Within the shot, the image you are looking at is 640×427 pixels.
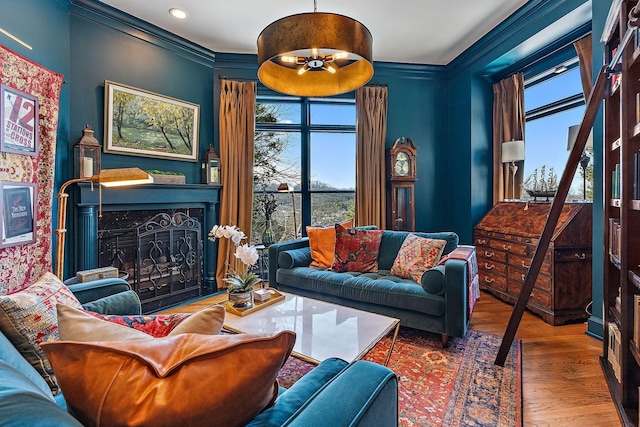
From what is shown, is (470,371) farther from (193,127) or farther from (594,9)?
(193,127)

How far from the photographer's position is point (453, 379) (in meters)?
1.99

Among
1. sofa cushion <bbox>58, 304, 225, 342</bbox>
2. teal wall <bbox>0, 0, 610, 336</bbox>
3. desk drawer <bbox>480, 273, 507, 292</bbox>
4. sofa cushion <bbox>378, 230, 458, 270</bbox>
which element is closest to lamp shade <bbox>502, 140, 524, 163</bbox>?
teal wall <bbox>0, 0, 610, 336</bbox>

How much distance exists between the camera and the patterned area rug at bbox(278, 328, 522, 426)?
1.66 metres

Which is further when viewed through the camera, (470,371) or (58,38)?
(58,38)

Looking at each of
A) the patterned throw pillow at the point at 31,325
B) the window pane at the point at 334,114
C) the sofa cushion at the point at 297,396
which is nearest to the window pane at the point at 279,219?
the window pane at the point at 334,114

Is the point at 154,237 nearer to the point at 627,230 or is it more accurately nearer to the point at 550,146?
the point at 627,230

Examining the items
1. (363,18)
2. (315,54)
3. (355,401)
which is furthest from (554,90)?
(355,401)

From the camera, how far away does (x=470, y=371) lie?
2.08 meters

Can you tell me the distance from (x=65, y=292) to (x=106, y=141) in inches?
88.4

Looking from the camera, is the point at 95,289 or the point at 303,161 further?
the point at 303,161

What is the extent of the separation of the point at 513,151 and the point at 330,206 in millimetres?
2314

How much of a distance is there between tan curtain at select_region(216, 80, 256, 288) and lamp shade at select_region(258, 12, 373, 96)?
6.97 ft

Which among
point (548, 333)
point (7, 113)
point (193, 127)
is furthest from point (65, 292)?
point (548, 333)

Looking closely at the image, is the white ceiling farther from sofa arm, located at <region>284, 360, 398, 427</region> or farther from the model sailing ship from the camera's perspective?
sofa arm, located at <region>284, 360, 398, 427</region>
